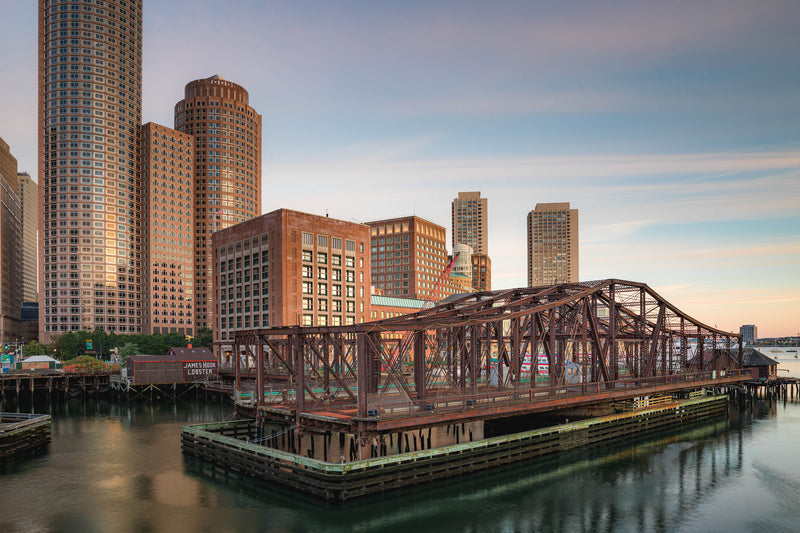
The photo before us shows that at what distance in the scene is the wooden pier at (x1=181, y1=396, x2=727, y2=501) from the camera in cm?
3569

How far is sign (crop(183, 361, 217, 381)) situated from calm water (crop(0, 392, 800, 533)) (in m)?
42.8

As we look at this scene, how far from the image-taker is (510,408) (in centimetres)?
4544

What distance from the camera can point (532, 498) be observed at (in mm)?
38156

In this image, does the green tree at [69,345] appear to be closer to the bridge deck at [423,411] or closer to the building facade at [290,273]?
the building facade at [290,273]

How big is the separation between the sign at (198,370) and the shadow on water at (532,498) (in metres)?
53.8

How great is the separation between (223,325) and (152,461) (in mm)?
94183

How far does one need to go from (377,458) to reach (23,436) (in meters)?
34.8

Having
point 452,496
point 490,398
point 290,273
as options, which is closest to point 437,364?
point 452,496

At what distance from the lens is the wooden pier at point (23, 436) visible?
1911 inches

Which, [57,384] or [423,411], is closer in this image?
[423,411]

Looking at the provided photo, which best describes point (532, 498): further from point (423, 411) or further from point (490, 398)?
point (490, 398)

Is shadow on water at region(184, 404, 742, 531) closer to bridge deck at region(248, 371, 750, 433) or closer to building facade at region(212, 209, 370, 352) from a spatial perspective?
bridge deck at region(248, 371, 750, 433)

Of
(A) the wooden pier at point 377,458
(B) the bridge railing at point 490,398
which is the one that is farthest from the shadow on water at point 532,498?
(B) the bridge railing at point 490,398

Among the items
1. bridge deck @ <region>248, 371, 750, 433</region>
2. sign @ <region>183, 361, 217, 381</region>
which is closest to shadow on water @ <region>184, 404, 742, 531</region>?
bridge deck @ <region>248, 371, 750, 433</region>
